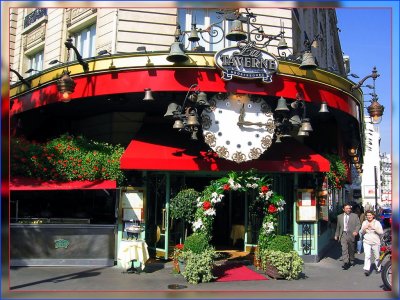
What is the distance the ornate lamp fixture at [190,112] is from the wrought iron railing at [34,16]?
884 cm

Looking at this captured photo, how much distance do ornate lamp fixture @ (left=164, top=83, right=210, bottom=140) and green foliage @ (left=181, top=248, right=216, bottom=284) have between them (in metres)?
2.60

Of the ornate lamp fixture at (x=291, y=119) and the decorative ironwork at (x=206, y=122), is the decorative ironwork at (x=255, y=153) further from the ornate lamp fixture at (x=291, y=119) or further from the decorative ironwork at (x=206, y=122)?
the decorative ironwork at (x=206, y=122)

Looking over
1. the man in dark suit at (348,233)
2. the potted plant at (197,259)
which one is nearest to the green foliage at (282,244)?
the potted plant at (197,259)

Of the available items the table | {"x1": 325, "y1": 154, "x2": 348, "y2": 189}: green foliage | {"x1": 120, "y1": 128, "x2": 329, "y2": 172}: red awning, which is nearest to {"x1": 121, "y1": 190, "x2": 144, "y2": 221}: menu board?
{"x1": 120, "y1": 128, "x2": 329, "y2": 172}: red awning

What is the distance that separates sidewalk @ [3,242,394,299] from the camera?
8336 millimetres

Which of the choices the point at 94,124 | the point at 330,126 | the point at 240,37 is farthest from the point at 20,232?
the point at 330,126

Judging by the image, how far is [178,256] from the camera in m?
10.2

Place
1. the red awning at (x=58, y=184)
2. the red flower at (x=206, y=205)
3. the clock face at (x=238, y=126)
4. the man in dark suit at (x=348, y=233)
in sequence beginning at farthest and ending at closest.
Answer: the man in dark suit at (x=348, y=233) → the red awning at (x=58, y=184) → the clock face at (x=238, y=126) → the red flower at (x=206, y=205)

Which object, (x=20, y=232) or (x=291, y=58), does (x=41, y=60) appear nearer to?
(x=20, y=232)

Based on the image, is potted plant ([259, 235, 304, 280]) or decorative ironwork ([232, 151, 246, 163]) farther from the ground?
decorative ironwork ([232, 151, 246, 163])

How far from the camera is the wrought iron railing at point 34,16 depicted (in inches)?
653

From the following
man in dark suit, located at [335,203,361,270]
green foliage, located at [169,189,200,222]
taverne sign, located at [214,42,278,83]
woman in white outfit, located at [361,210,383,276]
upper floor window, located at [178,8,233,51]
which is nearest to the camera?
green foliage, located at [169,189,200,222]

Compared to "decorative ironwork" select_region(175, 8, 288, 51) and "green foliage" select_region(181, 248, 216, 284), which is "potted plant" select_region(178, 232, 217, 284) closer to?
"green foliage" select_region(181, 248, 216, 284)

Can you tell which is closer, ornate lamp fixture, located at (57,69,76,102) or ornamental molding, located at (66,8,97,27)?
ornate lamp fixture, located at (57,69,76,102)
